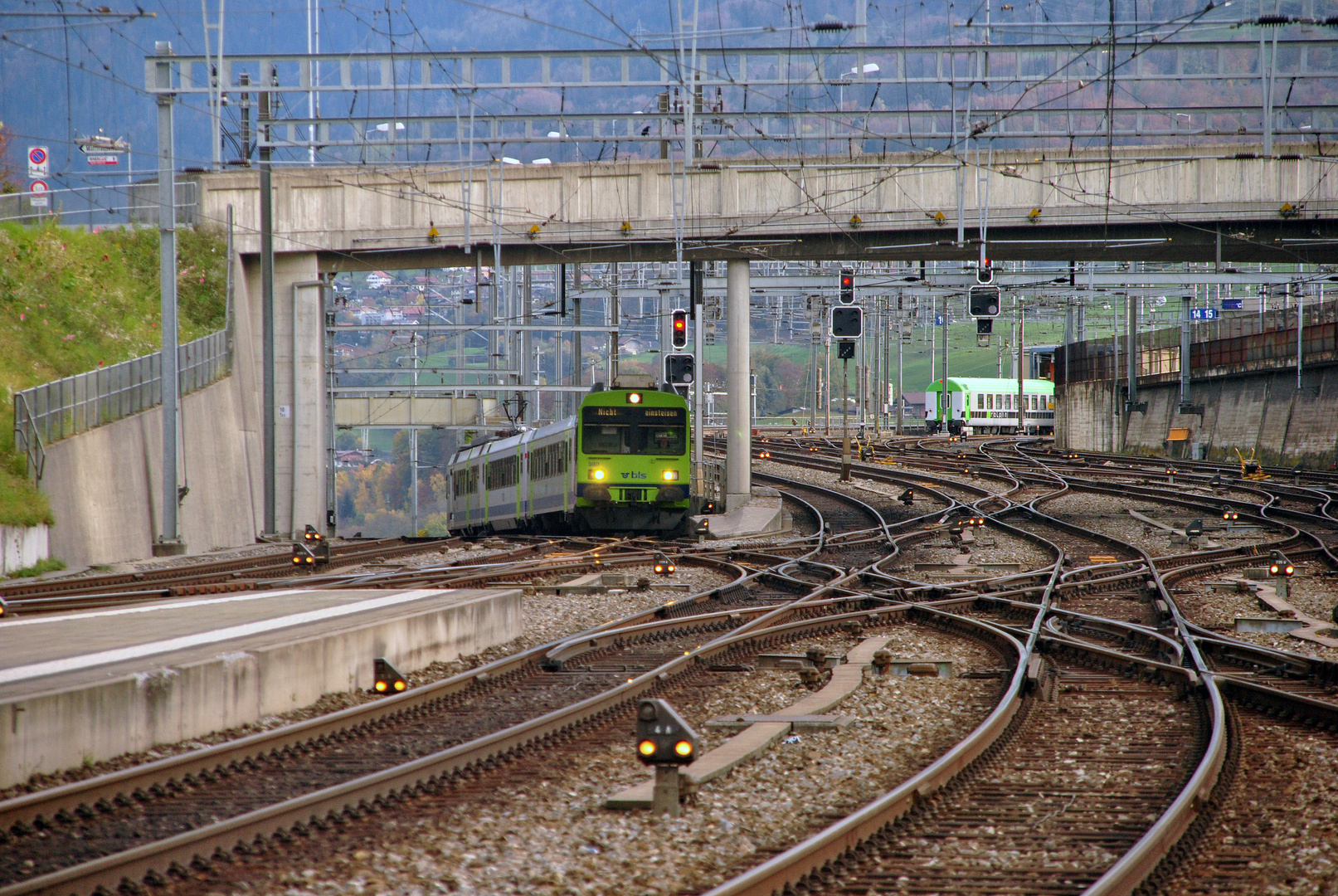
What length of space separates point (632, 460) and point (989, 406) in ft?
185

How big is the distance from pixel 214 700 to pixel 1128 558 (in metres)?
14.6

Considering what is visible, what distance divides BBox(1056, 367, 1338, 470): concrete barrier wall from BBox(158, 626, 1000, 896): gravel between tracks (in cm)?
3568

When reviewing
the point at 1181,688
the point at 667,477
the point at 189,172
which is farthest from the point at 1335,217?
the point at 189,172

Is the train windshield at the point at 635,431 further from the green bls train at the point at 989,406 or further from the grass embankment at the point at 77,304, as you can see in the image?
the green bls train at the point at 989,406

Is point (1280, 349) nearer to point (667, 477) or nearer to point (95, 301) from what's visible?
point (667, 477)

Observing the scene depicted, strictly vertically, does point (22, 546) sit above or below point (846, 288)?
below

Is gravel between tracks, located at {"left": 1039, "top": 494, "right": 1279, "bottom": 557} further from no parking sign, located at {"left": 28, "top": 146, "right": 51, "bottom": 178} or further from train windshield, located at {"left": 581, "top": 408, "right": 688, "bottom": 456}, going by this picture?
no parking sign, located at {"left": 28, "top": 146, "right": 51, "bottom": 178}

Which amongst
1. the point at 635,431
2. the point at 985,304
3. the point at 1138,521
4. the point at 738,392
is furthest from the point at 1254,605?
the point at 738,392

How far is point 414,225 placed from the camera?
3011 cm

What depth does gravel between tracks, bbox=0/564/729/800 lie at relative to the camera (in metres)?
6.68

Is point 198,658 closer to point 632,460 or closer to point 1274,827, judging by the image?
point 1274,827

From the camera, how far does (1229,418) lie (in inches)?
1791

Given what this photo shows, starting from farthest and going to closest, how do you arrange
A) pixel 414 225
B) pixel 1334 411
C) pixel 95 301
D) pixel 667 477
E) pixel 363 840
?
pixel 1334 411
pixel 414 225
pixel 95 301
pixel 667 477
pixel 363 840

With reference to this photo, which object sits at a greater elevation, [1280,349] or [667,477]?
[1280,349]
